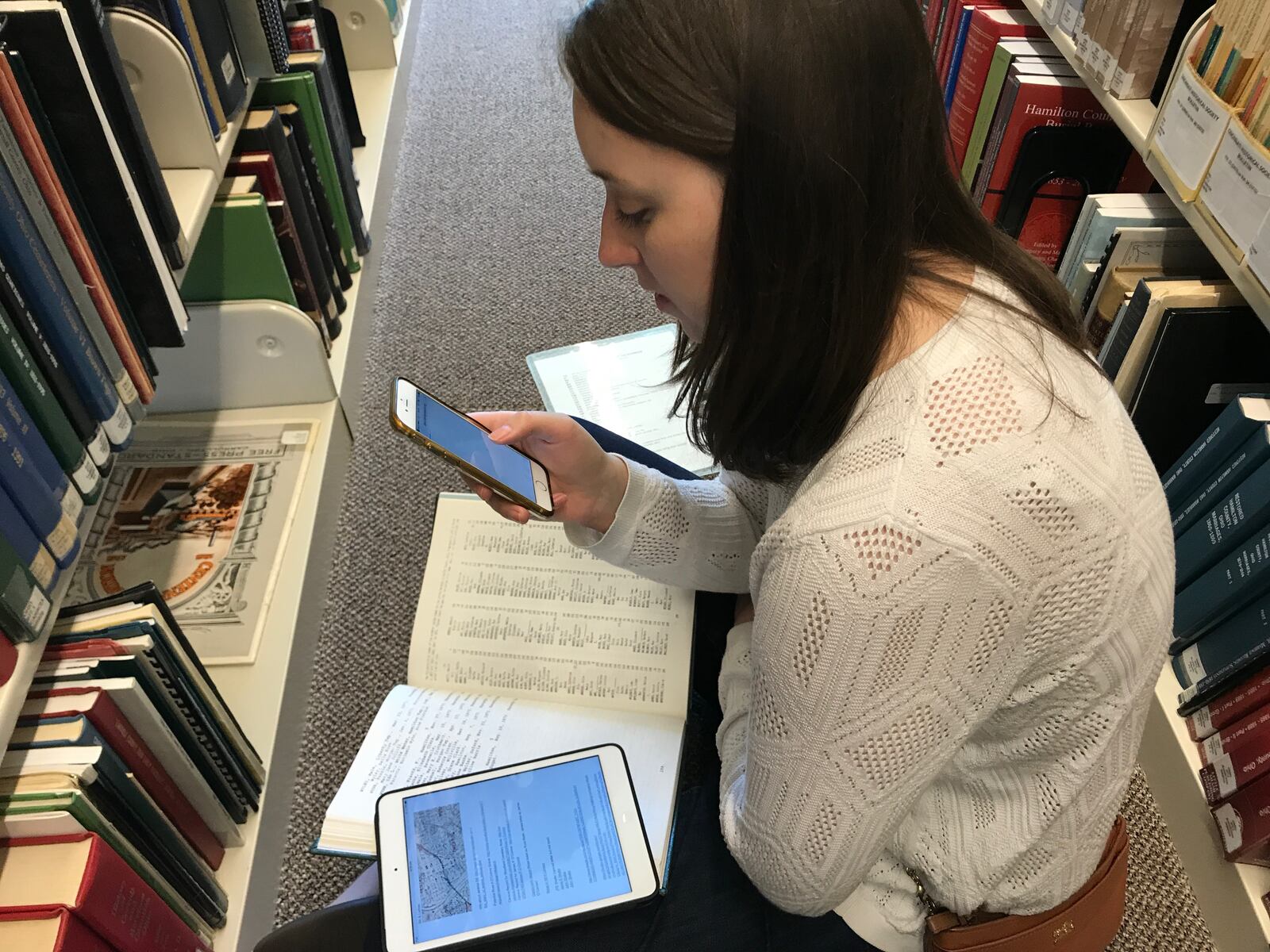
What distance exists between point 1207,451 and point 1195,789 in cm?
39

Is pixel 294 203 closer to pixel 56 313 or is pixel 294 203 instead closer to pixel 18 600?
pixel 56 313

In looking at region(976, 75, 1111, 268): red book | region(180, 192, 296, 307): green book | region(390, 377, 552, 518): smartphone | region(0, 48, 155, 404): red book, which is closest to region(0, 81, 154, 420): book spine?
region(0, 48, 155, 404): red book

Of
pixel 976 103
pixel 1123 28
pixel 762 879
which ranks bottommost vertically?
pixel 762 879

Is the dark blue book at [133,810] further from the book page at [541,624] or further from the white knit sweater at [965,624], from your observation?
the white knit sweater at [965,624]

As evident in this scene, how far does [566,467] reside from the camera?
883 millimetres

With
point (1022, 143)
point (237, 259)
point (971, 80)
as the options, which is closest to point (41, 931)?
point (237, 259)

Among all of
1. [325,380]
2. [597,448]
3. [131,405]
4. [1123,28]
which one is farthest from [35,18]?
[1123,28]

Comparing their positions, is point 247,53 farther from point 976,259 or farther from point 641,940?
point 641,940

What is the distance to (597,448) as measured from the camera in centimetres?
89

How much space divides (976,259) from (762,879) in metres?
0.48

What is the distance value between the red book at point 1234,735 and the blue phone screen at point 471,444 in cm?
78

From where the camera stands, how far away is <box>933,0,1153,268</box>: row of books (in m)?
1.29

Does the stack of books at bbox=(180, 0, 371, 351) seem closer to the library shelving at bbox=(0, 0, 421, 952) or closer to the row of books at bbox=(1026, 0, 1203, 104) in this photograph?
the library shelving at bbox=(0, 0, 421, 952)

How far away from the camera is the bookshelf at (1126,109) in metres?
1.09
